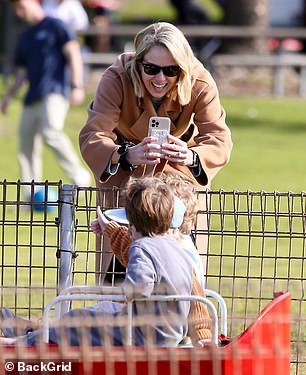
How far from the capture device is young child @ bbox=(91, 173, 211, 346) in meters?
5.14

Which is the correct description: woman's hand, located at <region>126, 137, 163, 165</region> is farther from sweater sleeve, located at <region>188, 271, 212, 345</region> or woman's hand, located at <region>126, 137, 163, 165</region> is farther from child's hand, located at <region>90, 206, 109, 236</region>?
sweater sleeve, located at <region>188, 271, 212, 345</region>

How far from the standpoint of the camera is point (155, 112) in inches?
252

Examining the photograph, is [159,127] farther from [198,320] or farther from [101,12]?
[101,12]

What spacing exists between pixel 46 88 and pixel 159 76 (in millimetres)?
6494

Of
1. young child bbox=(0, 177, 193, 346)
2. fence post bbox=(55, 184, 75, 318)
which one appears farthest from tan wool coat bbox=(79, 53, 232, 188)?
young child bbox=(0, 177, 193, 346)

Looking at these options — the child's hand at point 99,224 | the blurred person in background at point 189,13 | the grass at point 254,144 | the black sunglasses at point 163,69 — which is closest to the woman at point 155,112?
the black sunglasses at point 163,69

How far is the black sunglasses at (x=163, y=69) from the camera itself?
20.5ft

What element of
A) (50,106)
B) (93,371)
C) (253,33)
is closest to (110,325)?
(93,371)

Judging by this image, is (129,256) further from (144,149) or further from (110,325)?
(144,149)

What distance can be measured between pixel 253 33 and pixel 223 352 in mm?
20262

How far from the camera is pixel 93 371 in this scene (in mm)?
4668

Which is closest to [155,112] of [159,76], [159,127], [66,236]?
[159,76]

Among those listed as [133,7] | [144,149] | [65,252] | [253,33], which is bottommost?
[65,252]

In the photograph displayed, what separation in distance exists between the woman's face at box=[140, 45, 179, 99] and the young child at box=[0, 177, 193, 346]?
1114 mm
